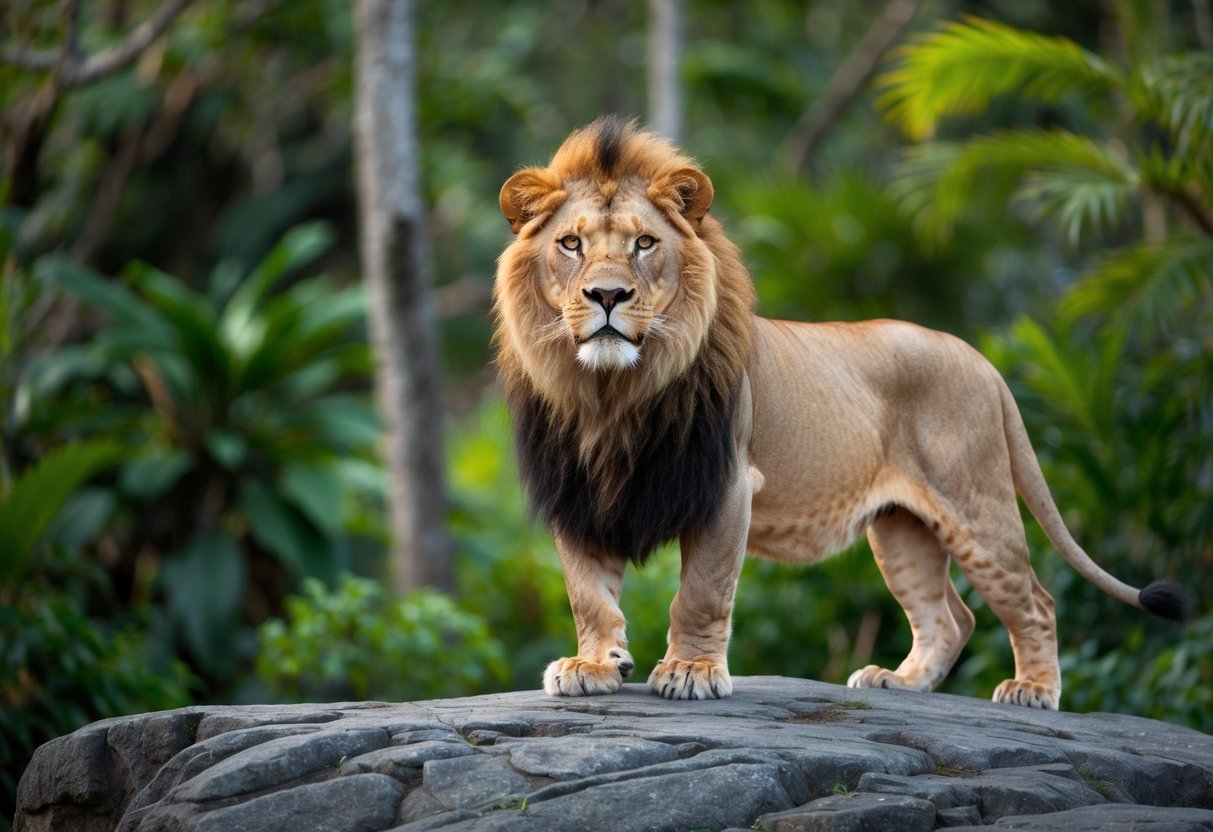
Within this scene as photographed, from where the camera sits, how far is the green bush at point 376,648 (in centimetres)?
667

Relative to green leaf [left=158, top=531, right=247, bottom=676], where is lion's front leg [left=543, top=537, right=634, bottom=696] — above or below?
above

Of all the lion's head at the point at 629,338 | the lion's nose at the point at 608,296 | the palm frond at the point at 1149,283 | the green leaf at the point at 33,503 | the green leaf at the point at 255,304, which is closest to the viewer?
the lion's nose at the point at 608,296

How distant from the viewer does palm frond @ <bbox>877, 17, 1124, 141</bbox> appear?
6738 millimetres

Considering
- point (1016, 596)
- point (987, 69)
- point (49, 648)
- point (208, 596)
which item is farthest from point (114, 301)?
point (1016, 596)

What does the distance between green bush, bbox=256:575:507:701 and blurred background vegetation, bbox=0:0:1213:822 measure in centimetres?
2

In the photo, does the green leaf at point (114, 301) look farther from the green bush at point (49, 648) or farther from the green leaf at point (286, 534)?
the green bush at point (49, 648)

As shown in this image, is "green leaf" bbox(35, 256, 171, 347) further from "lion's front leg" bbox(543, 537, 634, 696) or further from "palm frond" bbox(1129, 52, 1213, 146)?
"palm frond" bbox(1129, 52, 1213, 146)

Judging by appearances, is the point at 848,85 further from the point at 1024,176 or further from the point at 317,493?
the point at 317,493

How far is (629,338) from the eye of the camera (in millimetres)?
3619

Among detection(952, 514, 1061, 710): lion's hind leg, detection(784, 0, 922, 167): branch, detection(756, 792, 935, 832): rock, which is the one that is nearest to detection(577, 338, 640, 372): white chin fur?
detection(756, 792, 935, 832): rock

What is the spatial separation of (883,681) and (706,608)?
1094 millimetres

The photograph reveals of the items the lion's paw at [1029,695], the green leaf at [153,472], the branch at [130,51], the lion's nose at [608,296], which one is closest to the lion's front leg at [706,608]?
the lion's nose at [608,296]

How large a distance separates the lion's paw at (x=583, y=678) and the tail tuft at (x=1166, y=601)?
1780 millimetres

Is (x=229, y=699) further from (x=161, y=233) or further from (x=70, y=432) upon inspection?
(x=161, y=233)
